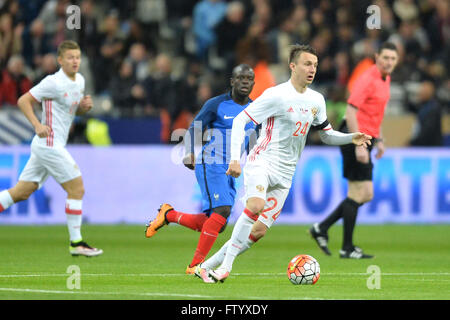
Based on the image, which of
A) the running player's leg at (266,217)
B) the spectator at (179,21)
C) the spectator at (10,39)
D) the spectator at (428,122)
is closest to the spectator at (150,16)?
the spectator at (179,21)

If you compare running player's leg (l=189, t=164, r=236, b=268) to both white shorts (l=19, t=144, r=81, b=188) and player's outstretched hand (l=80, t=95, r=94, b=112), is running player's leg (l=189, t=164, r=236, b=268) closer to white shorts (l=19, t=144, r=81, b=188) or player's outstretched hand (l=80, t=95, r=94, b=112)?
player's outstretched hand (l=80, t=95, r=94, b=112)

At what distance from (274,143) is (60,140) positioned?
12.4 ft

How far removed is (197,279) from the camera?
10055 mm

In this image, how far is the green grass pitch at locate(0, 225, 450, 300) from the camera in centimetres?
879

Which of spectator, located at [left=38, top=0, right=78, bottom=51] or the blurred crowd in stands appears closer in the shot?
the blurred crowd in stands

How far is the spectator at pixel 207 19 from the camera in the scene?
22750 millimetres

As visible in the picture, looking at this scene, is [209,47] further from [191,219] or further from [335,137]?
[335,137]

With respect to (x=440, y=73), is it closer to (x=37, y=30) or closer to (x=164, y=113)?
(x=164, y=113)

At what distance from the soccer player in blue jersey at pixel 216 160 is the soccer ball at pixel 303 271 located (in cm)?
119

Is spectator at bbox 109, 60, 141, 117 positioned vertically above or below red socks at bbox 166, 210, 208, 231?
above

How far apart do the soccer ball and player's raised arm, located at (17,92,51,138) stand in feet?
12.9

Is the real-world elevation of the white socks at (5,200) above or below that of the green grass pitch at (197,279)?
above

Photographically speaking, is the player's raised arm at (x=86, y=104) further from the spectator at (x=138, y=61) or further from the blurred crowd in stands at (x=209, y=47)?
the spectator at (x=138, y=61)

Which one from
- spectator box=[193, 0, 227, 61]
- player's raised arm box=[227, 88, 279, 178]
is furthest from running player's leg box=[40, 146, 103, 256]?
spectator box=[193, 0, 227, 61]
